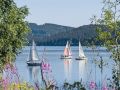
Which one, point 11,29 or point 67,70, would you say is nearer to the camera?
point 11,29

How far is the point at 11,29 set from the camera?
31.4 meters

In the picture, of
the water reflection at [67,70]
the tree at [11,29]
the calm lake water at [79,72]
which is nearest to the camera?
the calm lake water at [79,72]

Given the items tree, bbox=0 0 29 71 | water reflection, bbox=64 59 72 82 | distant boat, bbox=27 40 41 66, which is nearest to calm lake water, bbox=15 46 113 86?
water reflection, bbox=64 59 72 82

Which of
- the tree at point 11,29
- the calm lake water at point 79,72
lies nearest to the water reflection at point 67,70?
the calm lake water at point 79,72

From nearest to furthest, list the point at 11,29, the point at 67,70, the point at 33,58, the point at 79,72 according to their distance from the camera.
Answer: the point at 11,29, the point at 79,72, the point at 67,70, the point at 33,58

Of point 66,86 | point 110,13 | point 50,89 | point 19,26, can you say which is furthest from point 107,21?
point 19,26

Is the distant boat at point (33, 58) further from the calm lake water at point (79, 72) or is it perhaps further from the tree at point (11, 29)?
the tree at point (11, 29)

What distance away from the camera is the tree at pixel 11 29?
3152cm

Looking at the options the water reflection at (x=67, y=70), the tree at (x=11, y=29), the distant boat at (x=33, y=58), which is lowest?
the water reflection at (x=67, y=70)

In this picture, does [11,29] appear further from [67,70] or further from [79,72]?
[67,70]

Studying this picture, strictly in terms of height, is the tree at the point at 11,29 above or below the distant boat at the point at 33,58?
above

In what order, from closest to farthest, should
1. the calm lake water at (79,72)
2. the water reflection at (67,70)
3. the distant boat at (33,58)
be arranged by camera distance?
the calm lake water at (79,72) < the water reflection at (67,70) < the distant boat at (33,58)

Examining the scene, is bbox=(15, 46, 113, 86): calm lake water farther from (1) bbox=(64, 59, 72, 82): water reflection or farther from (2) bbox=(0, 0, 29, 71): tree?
(2) bbox=(0, 0, 29, 71): tree

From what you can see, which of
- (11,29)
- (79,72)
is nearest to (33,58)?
(79,72)
